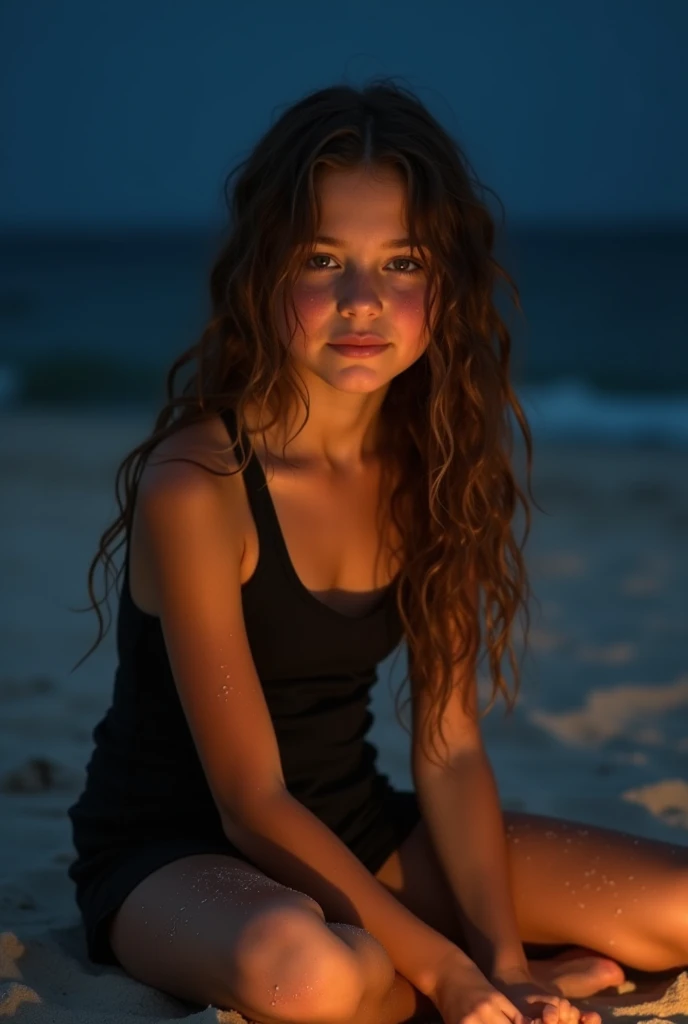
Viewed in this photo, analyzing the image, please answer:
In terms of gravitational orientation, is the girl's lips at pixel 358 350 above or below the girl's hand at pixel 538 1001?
above

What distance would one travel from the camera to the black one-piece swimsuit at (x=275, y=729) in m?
2.33

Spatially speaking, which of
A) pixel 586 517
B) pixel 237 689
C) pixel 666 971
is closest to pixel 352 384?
pixel 237 689

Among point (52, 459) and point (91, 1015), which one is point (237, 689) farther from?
point (52, 459)

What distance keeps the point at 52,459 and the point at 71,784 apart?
5.23 metres

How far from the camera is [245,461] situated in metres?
2.34

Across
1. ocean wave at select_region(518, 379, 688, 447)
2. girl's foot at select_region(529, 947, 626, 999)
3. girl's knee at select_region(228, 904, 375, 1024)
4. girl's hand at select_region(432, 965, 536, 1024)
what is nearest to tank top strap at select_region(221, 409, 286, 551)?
girl's knee at select_region(228, 904, 375, 1024)

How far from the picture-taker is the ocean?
12.2 metres

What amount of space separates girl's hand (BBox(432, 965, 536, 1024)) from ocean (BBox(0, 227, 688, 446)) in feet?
24.0

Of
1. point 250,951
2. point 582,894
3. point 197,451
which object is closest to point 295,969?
point 250,951

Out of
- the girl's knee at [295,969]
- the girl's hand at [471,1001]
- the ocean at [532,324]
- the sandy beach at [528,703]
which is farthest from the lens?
the ocean at [532,324]

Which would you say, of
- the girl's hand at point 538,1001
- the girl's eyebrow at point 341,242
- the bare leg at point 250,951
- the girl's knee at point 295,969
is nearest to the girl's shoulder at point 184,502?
the girl's eyebrow at point 341,242

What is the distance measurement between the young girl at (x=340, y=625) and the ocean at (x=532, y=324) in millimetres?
6762

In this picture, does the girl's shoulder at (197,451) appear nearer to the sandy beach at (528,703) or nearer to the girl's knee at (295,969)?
the sandy beach at (528,703)

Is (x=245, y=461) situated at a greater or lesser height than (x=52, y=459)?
greater
